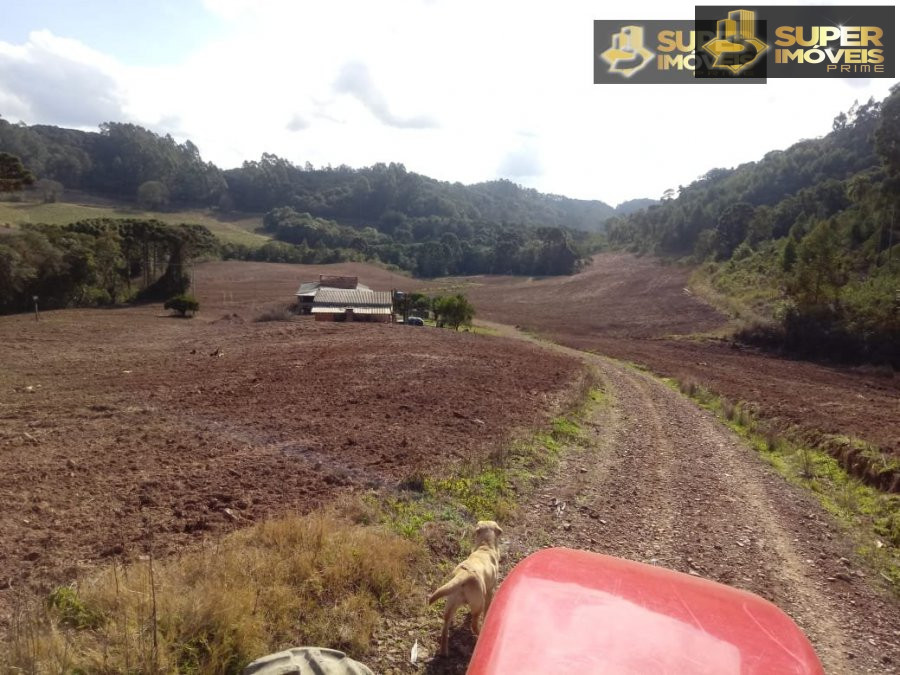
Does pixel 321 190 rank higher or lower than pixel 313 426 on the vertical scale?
higher

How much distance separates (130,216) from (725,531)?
118291 millimetres

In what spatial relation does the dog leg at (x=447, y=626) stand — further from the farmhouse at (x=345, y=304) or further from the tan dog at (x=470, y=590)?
the farmhouse at (x=345, y=304)

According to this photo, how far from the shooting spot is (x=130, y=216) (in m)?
102

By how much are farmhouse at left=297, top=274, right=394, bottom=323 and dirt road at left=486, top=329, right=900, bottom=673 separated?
3200cm

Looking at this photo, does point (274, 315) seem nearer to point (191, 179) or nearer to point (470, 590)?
point (470, 590)

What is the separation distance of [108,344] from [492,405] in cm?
1992

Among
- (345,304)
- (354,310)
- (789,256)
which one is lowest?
(354,310)

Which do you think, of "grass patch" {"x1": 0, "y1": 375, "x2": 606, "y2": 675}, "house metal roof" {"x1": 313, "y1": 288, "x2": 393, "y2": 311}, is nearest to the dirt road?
"grass patch" {"x1": 0, "y1": 375, "x2": 606, "y2": 675}

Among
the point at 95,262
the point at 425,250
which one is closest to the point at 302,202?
the point at 425,250

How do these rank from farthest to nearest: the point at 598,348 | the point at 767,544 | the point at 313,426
→ the point at 598,348 < the point at 313,426 < the point at 767,544

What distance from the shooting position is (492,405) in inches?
567

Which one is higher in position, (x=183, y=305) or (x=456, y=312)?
(x=183, y=305)

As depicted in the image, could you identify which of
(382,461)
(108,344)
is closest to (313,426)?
(382,461)

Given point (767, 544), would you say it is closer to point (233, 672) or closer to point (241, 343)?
point (233, 672)
